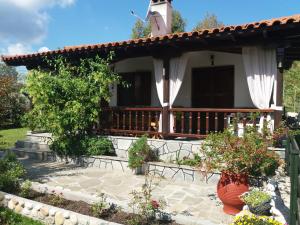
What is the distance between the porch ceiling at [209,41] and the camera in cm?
657

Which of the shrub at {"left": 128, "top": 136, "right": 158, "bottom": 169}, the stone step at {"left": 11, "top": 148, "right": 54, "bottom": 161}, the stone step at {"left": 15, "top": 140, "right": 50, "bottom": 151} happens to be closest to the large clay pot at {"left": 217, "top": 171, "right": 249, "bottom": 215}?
the shrub at {"left": 128, "top": 136, "right": 158, "bottom": 169}

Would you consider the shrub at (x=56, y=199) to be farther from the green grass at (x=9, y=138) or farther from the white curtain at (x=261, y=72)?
the white curtain at (x=261, y=72)

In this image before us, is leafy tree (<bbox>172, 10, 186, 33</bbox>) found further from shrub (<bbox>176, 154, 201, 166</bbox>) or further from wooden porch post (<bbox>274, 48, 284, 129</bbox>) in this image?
shrub (<bbox>176, 154, 201, 166</bbox>)

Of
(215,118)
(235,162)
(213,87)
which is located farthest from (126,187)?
(213,87)

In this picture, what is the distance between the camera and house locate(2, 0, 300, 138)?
711 centimetres

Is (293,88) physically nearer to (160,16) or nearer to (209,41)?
(160,16)

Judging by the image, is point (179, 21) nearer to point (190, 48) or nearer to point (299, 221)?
point (190, 48)

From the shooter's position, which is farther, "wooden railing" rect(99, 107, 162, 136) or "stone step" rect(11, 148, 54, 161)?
"stone step" rect(11, 148, 54, 161)

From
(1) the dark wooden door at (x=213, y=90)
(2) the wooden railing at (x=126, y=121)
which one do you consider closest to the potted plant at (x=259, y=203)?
(2) the wooden railing at (x=126, y=121)

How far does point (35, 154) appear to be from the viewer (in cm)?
937

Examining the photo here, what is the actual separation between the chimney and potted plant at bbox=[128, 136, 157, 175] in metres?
5.50

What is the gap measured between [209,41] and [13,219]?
5.72m

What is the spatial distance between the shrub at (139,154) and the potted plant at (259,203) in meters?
3.25

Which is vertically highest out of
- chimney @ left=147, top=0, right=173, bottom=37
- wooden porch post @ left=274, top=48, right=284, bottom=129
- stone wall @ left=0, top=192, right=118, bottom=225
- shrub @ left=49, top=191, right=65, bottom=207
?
chimney @ left=147, top=0, right=173, bottom=37
